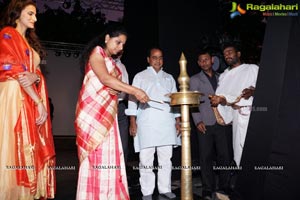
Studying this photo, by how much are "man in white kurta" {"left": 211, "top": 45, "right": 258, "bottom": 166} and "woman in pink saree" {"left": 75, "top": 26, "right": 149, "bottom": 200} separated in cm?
143

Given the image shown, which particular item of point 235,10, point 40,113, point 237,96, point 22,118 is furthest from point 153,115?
point 235,10

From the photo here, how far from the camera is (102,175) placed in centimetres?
214

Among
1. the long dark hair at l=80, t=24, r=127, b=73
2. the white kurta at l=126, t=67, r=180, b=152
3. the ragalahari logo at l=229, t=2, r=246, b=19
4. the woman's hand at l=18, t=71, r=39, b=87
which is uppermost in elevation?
the ragalahari logo at l=229, t=2, r=246, b=19

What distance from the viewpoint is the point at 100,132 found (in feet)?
7.12

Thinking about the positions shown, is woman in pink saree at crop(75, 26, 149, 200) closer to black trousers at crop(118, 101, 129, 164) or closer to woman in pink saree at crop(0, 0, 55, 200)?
woman in pink saree at crop(0, 0, 55, 200)

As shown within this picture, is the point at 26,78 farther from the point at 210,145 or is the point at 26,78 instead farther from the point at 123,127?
the point at 210,145

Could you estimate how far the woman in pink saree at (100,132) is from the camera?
2.13m

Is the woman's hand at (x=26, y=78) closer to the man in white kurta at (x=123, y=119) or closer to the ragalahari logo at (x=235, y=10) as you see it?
the man in white kurta at (x=123, y=119)

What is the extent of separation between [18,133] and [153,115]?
150 centimetres

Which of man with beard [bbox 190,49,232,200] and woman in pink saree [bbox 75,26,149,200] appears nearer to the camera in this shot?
woman in pink saree [bbox 75,26,149,200]

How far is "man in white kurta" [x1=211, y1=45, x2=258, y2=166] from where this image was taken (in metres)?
3.21

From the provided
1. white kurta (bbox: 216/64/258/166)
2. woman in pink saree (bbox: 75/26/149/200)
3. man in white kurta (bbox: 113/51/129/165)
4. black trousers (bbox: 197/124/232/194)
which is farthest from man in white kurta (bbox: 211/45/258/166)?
woman in pink saree (bbox: 75/26/149/200)

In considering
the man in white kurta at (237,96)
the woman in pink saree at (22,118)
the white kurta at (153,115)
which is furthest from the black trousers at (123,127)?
the woman in pink saree at (22,118)

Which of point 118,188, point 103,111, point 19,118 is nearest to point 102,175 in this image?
point 118,188
